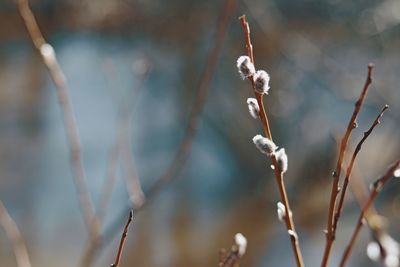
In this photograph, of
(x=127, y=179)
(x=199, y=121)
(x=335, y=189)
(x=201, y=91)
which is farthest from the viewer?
(x=199, y=121)

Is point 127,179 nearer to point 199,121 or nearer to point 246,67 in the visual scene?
point 246,67

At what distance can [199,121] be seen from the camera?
5.86 ft

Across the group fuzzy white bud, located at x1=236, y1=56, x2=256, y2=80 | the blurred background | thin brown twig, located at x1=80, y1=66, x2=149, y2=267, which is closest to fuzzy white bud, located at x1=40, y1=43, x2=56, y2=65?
thin brown twig, located at x1=80, y1=66, x2=149, y2=267

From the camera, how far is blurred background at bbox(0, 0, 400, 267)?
75.7 inches

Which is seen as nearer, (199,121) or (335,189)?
(335,189)

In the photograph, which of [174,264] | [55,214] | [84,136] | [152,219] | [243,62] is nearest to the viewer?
[243,62]

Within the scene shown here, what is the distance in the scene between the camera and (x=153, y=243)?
7.67 feet

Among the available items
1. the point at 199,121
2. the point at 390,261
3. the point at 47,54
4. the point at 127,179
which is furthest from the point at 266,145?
the point at 199,121

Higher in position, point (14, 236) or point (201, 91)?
point (201, 91)

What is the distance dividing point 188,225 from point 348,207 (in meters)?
0.72

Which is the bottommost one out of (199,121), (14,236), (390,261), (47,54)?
(199,121)

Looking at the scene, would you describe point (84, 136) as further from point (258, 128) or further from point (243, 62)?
point (243, 62)

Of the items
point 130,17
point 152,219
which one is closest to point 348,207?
point 152,219

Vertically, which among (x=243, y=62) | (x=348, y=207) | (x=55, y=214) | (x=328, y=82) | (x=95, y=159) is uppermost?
(x=243, y=62)
